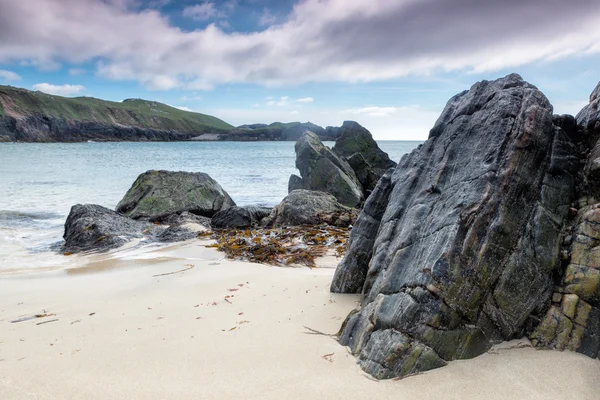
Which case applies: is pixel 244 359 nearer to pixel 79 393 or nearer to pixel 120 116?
pixel 79 393

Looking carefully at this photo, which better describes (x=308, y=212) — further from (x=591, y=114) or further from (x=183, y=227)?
(x=591, y=114)

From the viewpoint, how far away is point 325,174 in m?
17.9

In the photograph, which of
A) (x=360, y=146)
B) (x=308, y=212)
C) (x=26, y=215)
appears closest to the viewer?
(x=308, y=212)

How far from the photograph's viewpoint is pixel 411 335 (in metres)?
3.23

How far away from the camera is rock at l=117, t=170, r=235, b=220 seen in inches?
528

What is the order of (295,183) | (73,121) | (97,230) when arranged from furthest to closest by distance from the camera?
(73,121)
(295,183)
(97,230)

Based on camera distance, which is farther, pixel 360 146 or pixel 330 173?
pixel 360 146

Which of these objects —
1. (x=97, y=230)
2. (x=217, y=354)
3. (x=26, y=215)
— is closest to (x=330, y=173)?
(x=97, y=230)

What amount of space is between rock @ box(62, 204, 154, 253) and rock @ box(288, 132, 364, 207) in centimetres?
812

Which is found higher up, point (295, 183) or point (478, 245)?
point (478, 245)

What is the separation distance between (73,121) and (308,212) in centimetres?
14017

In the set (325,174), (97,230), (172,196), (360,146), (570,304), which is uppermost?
(360,146)

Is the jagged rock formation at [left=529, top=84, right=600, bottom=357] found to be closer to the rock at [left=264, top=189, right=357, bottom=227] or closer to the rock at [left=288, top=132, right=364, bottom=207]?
the rock at [left=264, top=189, right=357, bottom=227]

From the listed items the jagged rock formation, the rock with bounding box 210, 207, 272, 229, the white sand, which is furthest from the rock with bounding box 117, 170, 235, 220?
the jagged rock formation
